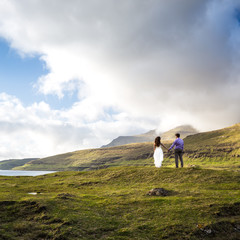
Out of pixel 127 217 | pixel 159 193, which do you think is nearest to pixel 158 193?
pixel 159 193

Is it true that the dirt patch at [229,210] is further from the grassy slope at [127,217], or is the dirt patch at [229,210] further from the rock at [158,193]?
the rock at [158,193]

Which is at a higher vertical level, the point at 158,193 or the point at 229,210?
the point at 158,193

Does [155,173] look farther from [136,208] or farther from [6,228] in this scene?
[6,228]

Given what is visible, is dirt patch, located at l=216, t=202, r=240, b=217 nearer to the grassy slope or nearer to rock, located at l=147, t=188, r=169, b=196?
the grassy slope

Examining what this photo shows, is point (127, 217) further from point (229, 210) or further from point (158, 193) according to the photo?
point (229, 210)

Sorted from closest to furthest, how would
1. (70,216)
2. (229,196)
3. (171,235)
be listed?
(171,235) < (70,216) < (229,196)

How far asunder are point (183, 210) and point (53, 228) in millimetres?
9004

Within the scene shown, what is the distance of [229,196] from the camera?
1862 centimetres

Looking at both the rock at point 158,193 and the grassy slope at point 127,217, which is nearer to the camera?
the grassy slope at point 127,217

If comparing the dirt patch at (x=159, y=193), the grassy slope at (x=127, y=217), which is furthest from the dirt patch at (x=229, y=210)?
the dirt patch at (x=159, y=193)

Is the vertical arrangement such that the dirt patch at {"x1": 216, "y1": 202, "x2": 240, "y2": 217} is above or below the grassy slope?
below

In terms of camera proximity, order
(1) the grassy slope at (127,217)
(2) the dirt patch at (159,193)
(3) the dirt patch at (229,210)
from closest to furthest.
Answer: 1. (1) the grassy slope at (127,217)
2. (3) the dirt patch at (229,210)
3. (2) the dirt patch at (159,193)

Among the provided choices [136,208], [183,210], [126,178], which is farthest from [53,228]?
[126,178]

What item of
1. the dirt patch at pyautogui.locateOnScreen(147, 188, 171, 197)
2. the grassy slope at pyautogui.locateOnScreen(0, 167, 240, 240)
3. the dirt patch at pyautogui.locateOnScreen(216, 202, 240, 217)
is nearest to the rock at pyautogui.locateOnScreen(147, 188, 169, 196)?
the dirt patch at pyautogui.locateOnScreen(147, 188, 171, 197)
